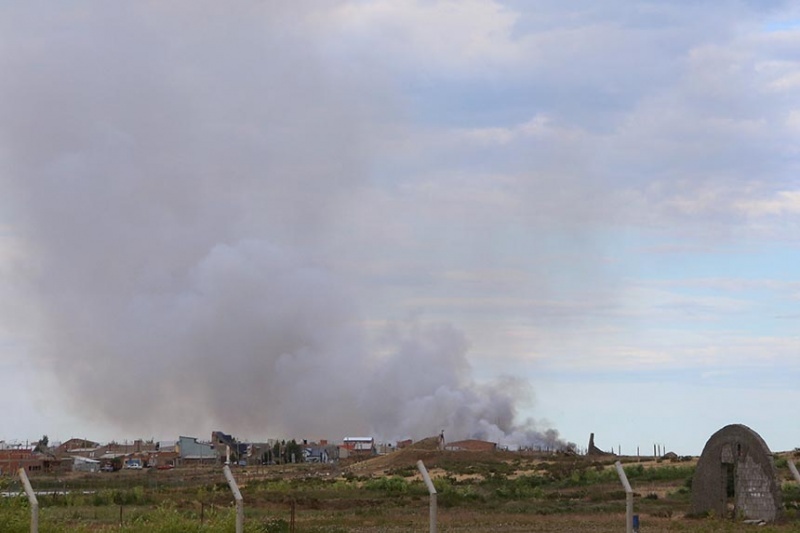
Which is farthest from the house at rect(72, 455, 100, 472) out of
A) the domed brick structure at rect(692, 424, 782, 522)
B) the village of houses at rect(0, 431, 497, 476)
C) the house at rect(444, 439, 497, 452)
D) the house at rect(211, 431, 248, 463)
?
the domed brick structure at rect(692, 424, 782, 522)

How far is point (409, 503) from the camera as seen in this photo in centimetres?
5544

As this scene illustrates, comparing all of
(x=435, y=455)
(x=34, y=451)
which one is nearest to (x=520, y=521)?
(x=435, y=455)

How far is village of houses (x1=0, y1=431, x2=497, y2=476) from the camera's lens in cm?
12706

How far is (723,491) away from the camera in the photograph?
4372cm

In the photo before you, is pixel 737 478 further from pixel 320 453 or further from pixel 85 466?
pixel 320 453

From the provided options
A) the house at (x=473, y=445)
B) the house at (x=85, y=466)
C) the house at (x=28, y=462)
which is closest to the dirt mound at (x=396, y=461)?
the house at (x=85, y=466)

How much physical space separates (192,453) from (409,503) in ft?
340

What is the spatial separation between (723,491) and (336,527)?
15.8m

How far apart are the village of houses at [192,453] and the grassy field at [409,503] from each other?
151ft

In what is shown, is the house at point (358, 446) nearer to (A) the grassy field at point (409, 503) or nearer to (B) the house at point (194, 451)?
(B) the house at point (194, 451)

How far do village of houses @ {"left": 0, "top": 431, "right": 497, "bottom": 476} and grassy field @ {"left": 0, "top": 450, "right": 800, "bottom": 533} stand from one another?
4590 centimetres

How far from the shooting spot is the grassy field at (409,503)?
35.5 meters

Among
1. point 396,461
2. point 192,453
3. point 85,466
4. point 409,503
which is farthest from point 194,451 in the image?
point 409,503

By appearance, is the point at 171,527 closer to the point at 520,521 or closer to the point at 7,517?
the point at 7,517
